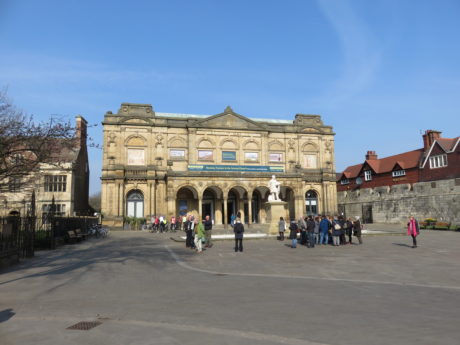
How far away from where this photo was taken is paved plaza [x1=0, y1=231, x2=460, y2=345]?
536 cm

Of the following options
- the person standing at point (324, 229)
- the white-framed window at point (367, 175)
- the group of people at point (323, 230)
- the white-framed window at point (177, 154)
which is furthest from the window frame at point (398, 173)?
the person standing at point (324, 229)

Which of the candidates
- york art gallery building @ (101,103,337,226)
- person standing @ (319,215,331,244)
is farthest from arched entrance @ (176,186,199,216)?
person standing @ (319,215,331,244)

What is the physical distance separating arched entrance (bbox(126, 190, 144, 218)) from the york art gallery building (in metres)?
0.12

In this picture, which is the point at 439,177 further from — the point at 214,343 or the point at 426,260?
the point at 214,343

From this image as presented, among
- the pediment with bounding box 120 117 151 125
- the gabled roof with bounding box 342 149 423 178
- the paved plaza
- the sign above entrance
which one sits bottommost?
the paved plaza

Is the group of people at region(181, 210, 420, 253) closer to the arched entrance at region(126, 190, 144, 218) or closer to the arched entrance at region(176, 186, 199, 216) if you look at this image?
the arched entrance at region(176, 186, 199, 216)

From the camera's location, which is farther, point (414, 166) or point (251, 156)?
point (251, 156)

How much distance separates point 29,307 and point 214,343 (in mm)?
4564

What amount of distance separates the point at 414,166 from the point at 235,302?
46683 millimetres

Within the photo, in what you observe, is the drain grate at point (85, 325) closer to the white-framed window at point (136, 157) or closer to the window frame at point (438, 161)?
the white-framed window at point (136, 157)

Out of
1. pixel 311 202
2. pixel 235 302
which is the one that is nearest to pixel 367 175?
pixel 311 202

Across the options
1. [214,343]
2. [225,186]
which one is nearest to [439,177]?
[225,186]

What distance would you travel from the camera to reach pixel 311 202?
51.4m

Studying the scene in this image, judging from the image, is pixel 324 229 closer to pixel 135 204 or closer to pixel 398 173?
pixel 135 204
